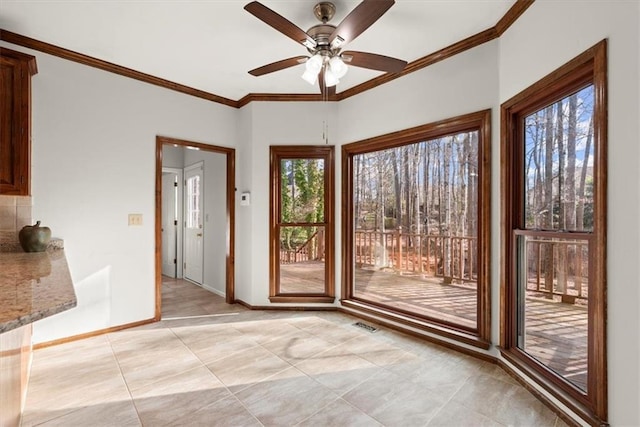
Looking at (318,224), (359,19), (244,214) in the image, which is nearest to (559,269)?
(359,19)

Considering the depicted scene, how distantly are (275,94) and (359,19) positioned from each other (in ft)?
7.30

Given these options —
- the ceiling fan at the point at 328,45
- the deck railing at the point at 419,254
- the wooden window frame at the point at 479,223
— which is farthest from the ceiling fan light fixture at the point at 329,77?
the deck railing at the point at 419,254

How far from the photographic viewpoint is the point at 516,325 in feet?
8.13

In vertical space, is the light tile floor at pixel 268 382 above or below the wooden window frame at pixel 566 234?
below

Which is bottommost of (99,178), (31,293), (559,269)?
(559,269)

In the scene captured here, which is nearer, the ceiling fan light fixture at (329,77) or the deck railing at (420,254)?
the ceiling fan light fixture at (329,77)

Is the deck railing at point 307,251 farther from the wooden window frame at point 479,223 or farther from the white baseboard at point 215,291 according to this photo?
the white baseboard at point 215,291

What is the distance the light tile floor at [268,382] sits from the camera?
1916 mm

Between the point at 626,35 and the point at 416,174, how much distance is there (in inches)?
117

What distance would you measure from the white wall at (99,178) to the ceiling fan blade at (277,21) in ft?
7.19

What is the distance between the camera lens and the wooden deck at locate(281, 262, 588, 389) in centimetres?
199

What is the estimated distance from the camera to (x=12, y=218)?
2.58 m

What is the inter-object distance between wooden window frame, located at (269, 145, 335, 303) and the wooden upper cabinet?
2.26m

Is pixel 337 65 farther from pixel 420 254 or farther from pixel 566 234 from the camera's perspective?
pixel 420 254
